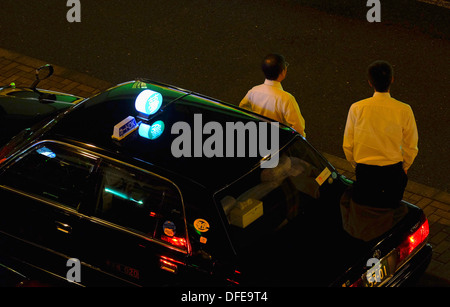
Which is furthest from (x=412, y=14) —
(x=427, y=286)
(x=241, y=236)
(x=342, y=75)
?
(x=241, y=236)

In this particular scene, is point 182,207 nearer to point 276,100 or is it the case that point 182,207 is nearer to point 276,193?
point 276,193

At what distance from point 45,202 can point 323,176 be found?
2187 mm

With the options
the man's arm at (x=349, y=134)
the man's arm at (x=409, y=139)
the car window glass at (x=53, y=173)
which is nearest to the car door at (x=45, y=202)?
the car window glass at (x=53, y=173)

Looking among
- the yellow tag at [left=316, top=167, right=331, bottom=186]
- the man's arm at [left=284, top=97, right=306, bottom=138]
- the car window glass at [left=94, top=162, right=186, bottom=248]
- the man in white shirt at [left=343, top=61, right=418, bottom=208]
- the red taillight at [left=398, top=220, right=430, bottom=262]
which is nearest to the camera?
the car window glass at [left=94, top=162, right=186, bottom=248]

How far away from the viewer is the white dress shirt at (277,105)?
22.3 ft

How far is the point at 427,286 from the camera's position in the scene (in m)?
6.62

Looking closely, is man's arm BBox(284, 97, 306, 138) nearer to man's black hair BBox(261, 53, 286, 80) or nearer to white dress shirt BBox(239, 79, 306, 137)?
white dress shirt BBox(239, 79, 306, 137)

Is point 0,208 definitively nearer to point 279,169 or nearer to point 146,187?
point 146,187

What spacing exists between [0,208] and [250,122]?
7.02 feet

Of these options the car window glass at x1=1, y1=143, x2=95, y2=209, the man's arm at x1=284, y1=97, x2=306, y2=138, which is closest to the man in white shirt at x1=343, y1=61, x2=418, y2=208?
the man's arm at x1=284, y1=97, x2=306, y2=138

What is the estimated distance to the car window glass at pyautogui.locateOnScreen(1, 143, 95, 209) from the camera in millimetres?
5891

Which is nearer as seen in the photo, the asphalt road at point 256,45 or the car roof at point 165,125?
the car roof at point 165,125

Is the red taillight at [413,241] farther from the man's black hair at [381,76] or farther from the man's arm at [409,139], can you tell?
the man's black hair at [381,76]

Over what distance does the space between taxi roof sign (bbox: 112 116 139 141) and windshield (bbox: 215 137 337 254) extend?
94 cm
